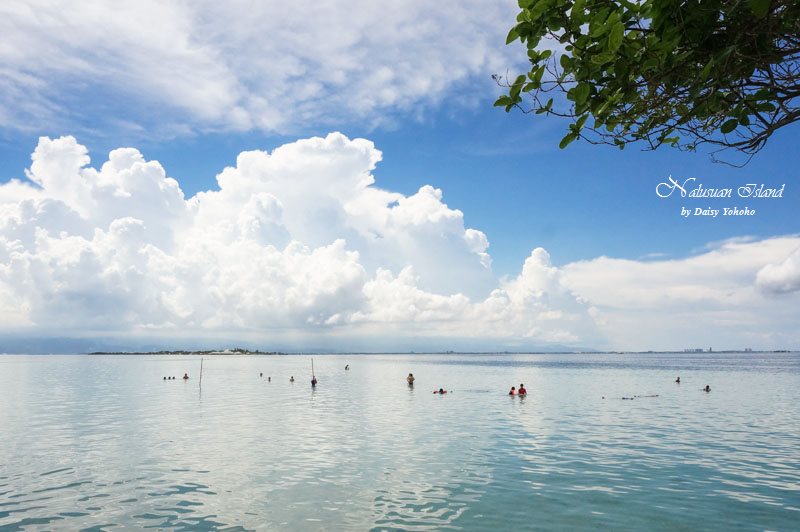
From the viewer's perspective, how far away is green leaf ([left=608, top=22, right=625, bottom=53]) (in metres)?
6.09

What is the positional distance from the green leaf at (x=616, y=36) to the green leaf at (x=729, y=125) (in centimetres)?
320

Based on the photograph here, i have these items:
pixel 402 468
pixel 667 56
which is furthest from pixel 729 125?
pixel 402 468

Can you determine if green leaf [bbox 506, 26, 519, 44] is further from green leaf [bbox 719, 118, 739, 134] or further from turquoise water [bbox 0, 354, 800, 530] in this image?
turquoise water [bbox 0, 354, 800, 530]

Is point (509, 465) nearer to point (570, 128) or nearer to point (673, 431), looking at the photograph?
point (673, 431)

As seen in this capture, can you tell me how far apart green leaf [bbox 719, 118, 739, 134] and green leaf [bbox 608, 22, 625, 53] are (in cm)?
320

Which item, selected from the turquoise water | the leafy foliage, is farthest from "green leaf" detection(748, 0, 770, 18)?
the turquoise water

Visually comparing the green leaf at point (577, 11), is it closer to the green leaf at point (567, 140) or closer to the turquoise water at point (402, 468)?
the green leaf at point (567, 140)

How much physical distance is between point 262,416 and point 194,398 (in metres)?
22.4

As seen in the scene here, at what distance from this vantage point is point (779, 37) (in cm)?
737

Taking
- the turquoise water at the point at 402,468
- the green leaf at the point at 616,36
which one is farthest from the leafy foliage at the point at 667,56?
the turquoise water at the point at 402,468

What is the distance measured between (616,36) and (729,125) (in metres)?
3.39

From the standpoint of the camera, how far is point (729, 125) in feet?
27.0

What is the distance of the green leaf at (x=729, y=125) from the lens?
8.20 metres

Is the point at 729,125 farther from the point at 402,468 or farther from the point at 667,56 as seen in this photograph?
the point at 402,468
